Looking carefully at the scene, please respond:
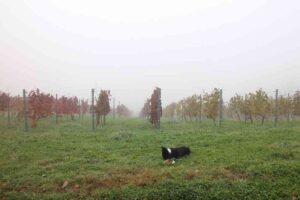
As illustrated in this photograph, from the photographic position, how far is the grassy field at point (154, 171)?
887 centimetres

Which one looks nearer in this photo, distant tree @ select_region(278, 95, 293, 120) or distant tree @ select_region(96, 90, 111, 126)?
distant tree @ select_region(96, 90, 111, 126)

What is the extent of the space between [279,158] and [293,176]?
5.77 ft

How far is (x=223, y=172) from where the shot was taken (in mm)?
9945

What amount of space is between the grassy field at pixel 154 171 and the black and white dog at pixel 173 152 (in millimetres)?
318

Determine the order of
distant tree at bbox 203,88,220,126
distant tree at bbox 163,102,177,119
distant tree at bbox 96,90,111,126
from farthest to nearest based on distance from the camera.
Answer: distant tree at bbox 163,102,177,119 → distant tree at bbox 96,90,111,126 → distant tree at bbox 203,88,220,126

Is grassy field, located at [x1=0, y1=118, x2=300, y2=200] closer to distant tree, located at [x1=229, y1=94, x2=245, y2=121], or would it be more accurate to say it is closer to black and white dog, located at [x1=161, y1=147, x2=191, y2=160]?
black and white dog, located at [x1=161, y1=147, x2=191, y2=160]

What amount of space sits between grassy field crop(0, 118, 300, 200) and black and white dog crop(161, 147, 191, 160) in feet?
1.04

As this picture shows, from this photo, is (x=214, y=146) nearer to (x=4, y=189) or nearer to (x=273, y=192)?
(x=273, y=192)

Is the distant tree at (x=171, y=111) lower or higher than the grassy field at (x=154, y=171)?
higher

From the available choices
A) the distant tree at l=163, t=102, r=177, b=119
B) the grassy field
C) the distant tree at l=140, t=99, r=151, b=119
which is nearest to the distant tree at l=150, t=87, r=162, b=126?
the distant tree at l=140, t=99, r=151, b=119

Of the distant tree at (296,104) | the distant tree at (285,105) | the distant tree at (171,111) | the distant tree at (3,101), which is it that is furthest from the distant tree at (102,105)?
the distant tree at (171,111)

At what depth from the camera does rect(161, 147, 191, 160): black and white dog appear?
11953 mm

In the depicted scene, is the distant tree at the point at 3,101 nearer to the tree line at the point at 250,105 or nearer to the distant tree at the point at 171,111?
the tree line at the point at 250,105

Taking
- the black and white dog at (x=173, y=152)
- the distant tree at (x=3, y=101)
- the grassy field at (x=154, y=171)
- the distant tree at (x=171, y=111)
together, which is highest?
the distant tree at (x=3, y=101)
